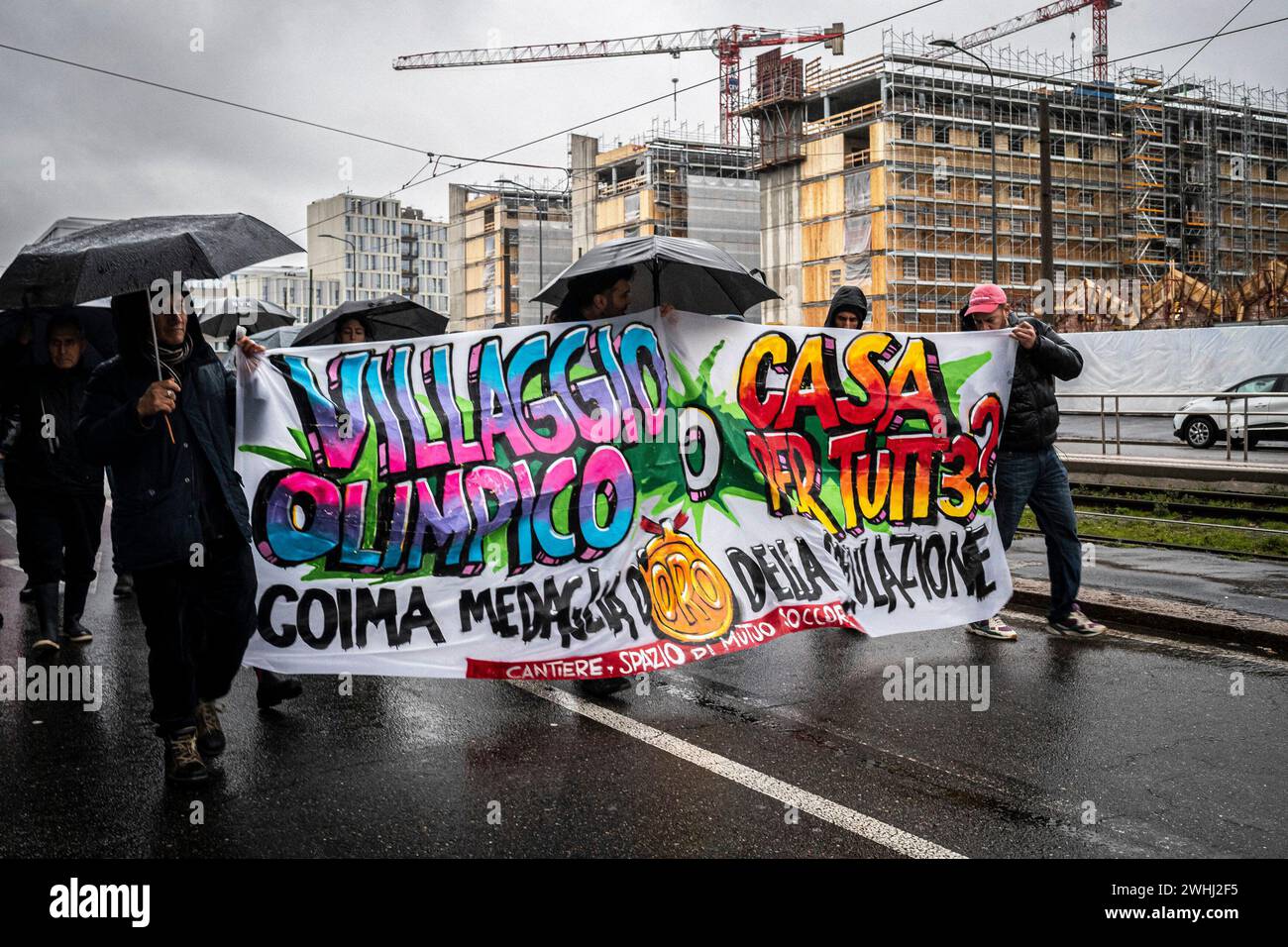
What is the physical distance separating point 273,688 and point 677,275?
10.8 ft

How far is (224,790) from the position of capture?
451 cm

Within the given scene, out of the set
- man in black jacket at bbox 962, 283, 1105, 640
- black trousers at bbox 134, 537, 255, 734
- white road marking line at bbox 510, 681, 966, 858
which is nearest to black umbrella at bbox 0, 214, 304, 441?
black trousers at bbox 134, 537, 255, 734

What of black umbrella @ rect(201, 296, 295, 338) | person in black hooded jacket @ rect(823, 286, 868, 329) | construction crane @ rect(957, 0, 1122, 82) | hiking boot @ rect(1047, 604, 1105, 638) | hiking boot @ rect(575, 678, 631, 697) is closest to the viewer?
hiking boot @ rect(575, 678, 631, 697)

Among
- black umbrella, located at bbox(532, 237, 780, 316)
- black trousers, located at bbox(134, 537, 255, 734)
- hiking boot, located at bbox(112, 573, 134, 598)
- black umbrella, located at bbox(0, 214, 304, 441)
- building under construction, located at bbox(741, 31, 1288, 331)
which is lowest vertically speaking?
hiking boot, located at bbox(112, 573, 134, 598)

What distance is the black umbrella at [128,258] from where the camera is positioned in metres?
4.16

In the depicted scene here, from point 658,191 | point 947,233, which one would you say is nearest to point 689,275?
point 947,233

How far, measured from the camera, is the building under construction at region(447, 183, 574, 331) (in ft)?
335

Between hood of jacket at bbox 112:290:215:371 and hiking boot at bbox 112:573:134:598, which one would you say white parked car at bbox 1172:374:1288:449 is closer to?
hiking boot at bbox 112:573:134:598

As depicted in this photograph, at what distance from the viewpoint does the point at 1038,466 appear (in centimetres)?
695

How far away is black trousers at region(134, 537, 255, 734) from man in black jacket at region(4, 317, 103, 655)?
273cm

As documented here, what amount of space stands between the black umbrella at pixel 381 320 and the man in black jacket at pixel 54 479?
143cm

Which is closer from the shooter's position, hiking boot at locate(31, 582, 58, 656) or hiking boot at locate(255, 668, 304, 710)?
hiking boot at locate(255, 668, 304, 710)

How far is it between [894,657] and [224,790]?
3670 mm

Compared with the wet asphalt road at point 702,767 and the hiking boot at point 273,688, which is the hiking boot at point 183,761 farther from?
the hiking boot at point 273,688
